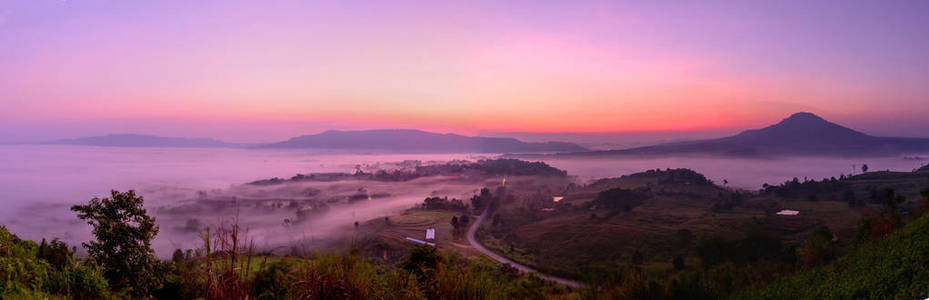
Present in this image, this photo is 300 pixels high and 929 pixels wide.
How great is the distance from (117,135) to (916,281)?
15464 centimetres

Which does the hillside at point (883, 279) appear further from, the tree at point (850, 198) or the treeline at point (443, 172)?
the treeline at point (443, 172)

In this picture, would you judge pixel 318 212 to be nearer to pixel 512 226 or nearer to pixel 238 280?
pixel 512 226

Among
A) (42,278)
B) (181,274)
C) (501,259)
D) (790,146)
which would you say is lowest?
(501,259)

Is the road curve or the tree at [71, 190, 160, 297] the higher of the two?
the tree at [71, 190, 160, 297]

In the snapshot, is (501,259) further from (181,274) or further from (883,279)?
(181,274)

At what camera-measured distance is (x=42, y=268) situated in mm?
4145

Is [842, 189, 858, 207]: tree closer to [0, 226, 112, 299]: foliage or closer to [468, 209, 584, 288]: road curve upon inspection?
[468, 209, 584, 288]: road curve

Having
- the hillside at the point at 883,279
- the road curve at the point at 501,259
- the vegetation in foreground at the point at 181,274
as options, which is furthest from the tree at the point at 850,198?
the vegetation in foreground at the point at 181,274

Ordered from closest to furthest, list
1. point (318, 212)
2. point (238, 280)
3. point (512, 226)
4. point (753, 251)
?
1. point (238, 280)
2. point (753, 251)
3. point (512, 226)
4. point (318, 212)

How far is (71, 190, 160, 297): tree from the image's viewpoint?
192 inches

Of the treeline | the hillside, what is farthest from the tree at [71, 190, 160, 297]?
the treeline

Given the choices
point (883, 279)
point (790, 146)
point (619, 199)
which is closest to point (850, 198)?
point (619, 199)

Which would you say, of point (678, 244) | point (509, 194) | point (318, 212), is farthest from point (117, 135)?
point (678, 244)

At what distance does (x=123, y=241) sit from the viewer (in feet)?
16.4
